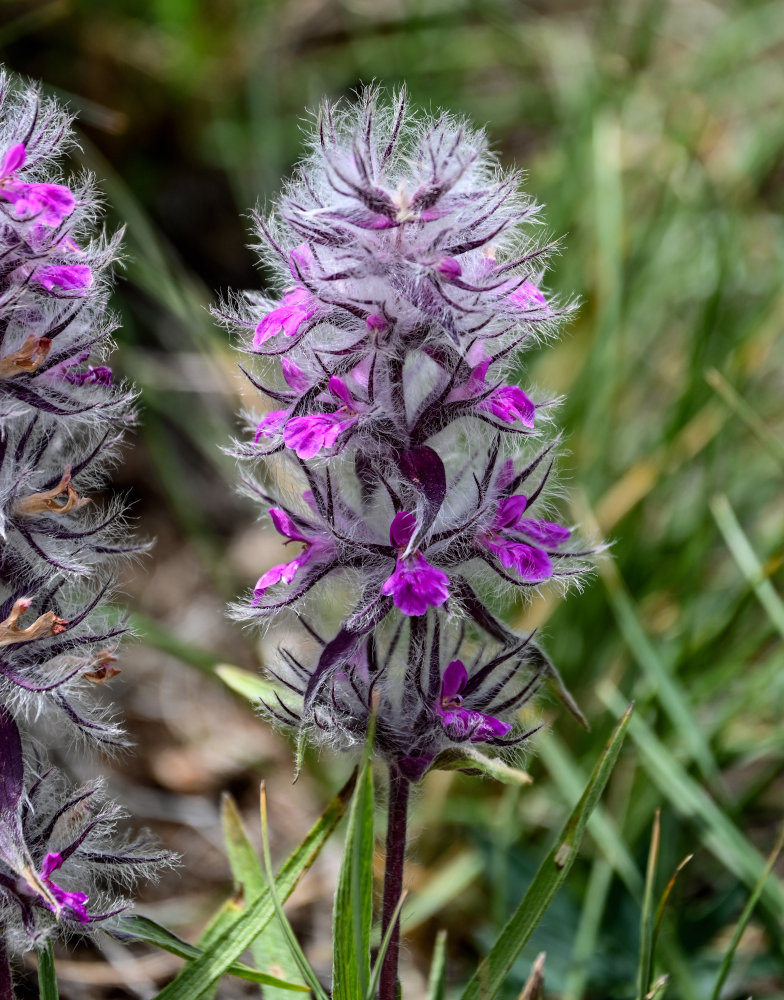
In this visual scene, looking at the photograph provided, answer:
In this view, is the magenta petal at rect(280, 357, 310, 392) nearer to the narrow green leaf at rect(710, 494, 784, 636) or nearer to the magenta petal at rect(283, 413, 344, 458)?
the magenta petal at rect(283, 413, 344, 458)

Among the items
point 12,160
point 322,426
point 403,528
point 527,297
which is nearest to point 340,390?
point 322,426

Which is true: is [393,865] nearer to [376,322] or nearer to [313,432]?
[313,432]

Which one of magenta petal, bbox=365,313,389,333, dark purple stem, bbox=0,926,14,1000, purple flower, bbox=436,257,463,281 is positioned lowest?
dark purple stem, bbox=0,926,14,1000

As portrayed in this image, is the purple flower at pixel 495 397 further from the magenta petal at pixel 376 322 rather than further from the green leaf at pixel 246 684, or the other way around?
the green leaf at pixel 246 684

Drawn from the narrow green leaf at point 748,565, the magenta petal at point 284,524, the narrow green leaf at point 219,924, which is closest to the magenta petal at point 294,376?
the magenta petal at point 284,524

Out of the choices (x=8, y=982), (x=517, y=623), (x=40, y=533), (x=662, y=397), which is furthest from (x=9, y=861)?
(x=662, y=397)

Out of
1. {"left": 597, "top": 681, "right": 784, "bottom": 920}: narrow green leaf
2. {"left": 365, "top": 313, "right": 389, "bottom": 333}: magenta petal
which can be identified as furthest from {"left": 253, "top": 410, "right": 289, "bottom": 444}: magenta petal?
{"left": 597, "top": 681, "right": 784, "bottom": 920}: narrow green leaf
